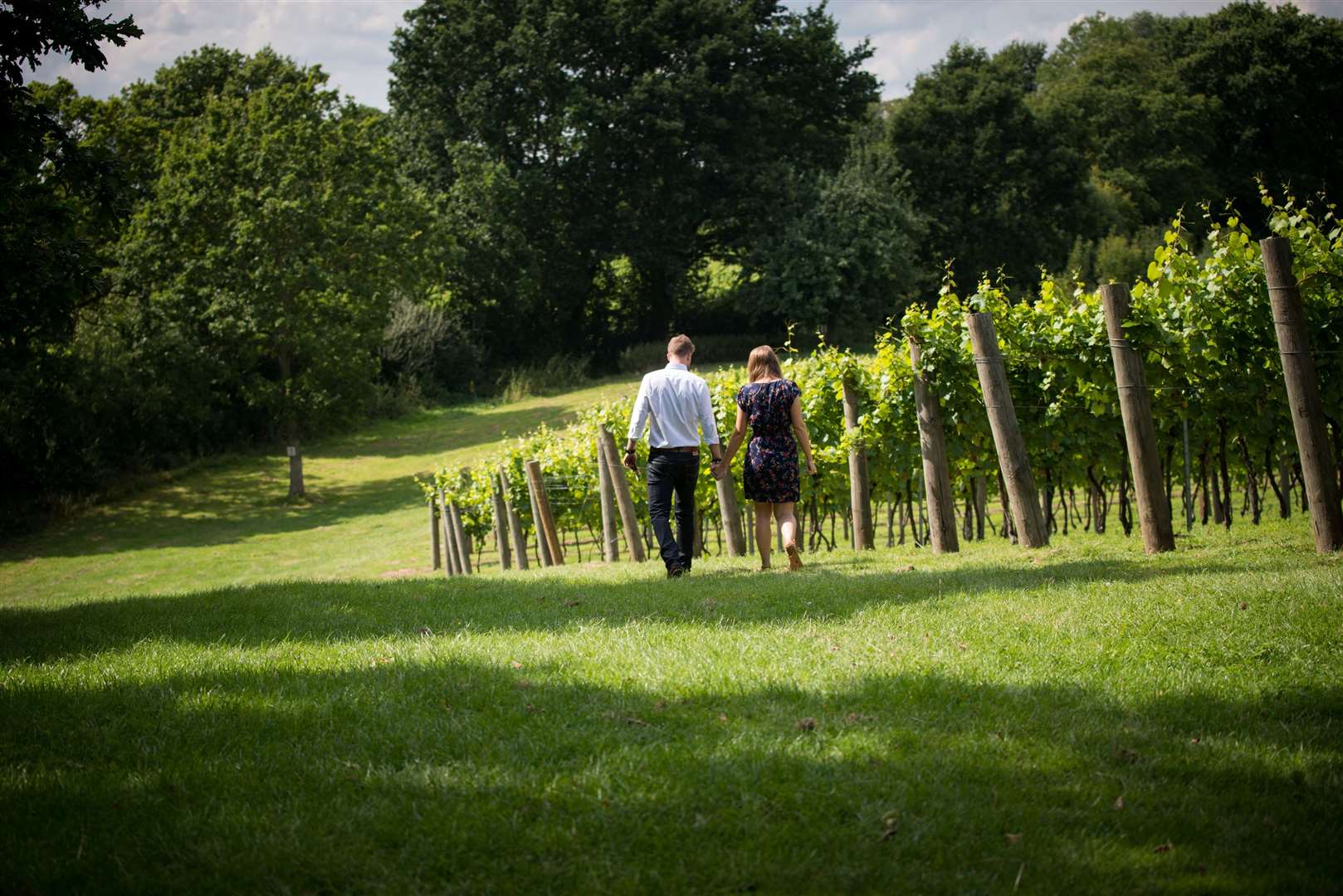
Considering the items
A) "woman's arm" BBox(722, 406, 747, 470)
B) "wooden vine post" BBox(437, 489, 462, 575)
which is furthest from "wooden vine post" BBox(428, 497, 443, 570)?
"woman's arm" BBox(722, 406, 747, 470)

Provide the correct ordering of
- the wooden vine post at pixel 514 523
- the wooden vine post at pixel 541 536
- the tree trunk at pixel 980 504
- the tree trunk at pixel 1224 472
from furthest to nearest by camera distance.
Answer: the wooden vine post at pixel 514 523
the wooden vine post at pixel 541 536
the tree trunk at pixel 980 504
the tree trunk at pixel 1224 472

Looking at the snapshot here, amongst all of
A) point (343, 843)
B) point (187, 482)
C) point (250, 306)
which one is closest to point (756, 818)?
point (343, 843)

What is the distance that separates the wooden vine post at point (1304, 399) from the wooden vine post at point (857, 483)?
378 centimetres

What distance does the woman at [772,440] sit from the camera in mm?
8781

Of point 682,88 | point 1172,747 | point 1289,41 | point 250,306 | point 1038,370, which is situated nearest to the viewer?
point 1172,747

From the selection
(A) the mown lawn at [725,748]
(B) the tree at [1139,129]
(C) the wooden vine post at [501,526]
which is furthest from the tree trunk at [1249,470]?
(B) the tree at [1139,129]

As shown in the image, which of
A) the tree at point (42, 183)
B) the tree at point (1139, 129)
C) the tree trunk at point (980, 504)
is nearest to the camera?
the tree at point (42, 183)

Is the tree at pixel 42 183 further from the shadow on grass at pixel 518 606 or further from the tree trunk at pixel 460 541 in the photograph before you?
the tree trunk at pixel 460 541

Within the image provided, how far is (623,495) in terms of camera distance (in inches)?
456

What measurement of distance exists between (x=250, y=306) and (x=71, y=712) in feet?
81.2

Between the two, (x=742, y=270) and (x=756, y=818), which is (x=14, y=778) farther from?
(x=742, y=270)

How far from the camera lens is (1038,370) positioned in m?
9.93


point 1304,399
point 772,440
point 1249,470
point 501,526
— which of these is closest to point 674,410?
point 772,440

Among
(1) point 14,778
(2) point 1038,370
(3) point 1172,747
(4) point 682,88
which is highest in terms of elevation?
(4) point 682,88
